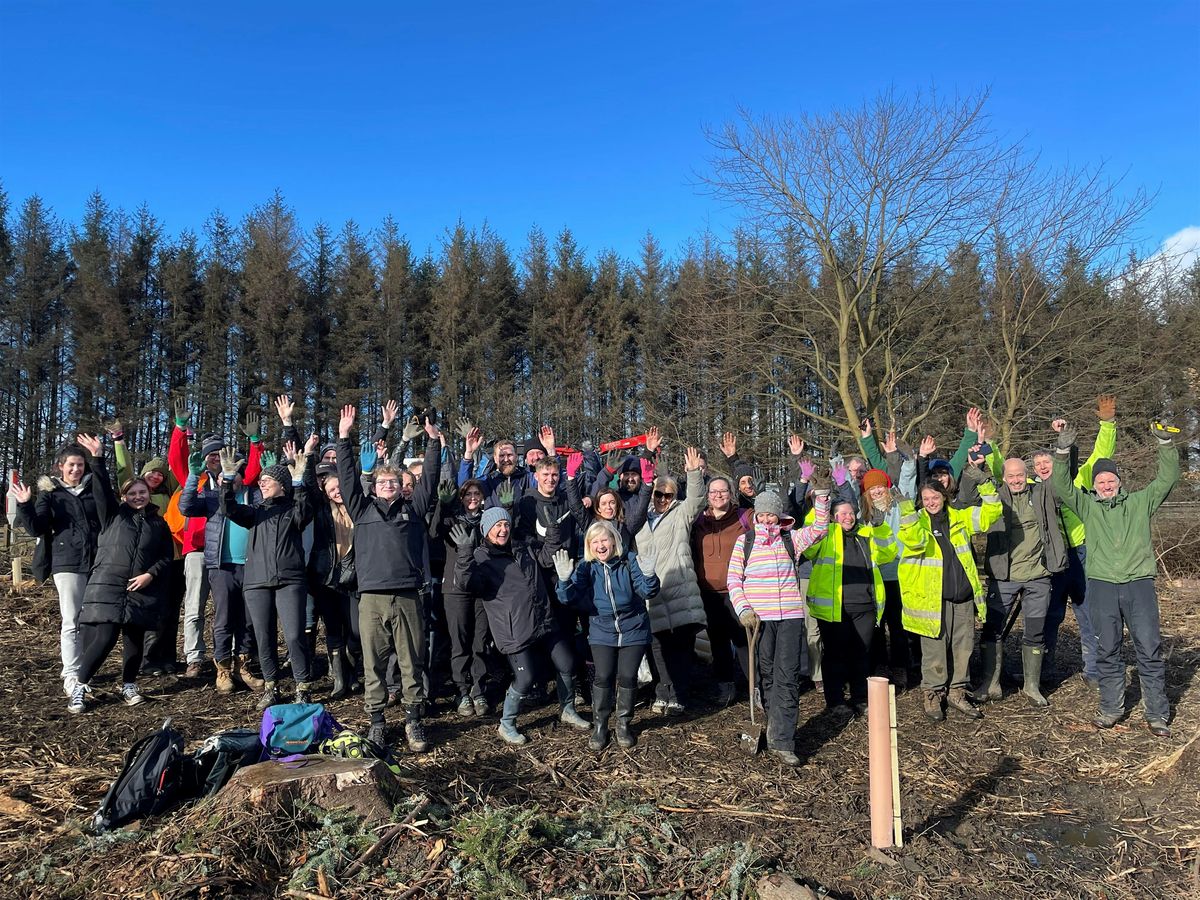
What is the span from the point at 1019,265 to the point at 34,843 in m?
19.4

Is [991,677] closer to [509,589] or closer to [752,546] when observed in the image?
[752,546]

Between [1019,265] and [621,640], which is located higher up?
[1019,265]

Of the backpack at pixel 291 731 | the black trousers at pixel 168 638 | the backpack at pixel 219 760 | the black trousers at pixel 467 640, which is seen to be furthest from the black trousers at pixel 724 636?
the black trousers at pixel 168 638

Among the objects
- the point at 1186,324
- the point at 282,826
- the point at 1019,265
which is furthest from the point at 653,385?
the point at 282,826

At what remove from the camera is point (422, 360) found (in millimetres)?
27000

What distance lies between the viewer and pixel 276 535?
6316mm

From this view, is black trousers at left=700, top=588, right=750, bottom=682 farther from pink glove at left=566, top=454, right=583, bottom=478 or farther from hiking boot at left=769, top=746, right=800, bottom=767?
pink glove at left=566, top=454, right=583, bottom=478

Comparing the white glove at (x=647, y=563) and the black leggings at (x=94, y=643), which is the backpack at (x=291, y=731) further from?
the black leggings at (x=94, y=643)

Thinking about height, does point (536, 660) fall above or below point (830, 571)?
below

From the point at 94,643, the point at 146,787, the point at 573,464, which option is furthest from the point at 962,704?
the point at 94,643

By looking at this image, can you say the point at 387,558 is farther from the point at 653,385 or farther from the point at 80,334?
the point at 80,334

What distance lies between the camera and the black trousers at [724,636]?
6.80m

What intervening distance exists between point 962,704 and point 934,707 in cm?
26

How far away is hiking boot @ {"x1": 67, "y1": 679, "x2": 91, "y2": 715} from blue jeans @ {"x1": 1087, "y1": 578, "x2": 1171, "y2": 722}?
8.37m
